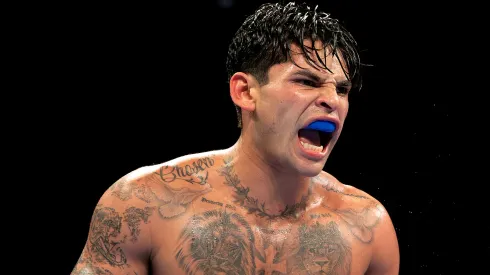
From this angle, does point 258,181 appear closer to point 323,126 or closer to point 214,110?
point 323,126

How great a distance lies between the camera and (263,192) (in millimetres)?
1943

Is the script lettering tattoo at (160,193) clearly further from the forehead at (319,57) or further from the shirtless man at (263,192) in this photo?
the forehead at (319,57)

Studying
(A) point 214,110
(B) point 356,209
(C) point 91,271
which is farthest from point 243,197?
(A) point 214,110

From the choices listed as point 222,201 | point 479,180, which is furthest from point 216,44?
point 479,180

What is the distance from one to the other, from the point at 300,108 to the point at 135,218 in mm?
547

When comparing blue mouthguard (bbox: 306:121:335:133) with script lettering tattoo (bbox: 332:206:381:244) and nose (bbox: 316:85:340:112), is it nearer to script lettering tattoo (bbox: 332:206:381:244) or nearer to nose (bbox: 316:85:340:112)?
nose (bbox: 316:85:340:112)

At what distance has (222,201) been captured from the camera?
75.0 inches

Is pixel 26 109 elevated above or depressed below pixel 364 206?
above

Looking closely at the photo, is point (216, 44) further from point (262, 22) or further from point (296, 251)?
point (296, 251)

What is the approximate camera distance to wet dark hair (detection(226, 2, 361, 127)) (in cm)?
187

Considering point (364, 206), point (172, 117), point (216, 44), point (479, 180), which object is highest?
point (216, 44)

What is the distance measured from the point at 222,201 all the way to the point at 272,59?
1.44 feet

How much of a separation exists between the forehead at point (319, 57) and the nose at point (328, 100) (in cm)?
6

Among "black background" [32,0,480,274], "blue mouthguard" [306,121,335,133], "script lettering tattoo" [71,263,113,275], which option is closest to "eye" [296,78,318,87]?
"blue mouthguard" [306,121,335,133]
